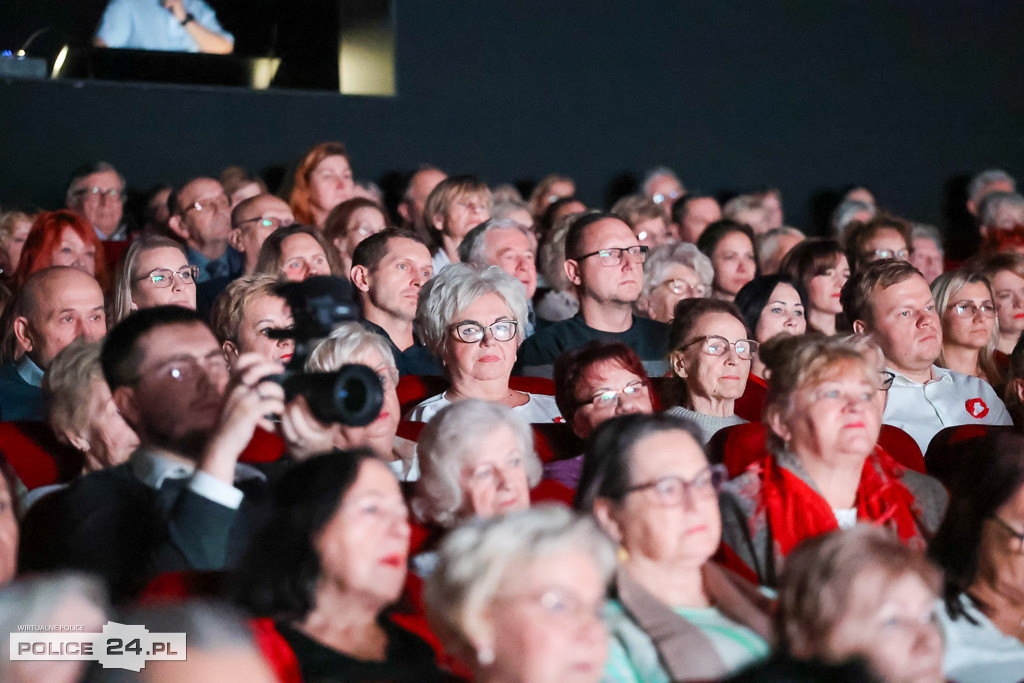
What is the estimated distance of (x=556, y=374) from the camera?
2586 mm

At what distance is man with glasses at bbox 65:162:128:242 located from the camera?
15.0ft

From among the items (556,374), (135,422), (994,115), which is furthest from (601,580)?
(994,115)

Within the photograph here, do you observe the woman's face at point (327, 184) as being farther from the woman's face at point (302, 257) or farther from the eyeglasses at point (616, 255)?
the eyeglasses at point (616, 255)

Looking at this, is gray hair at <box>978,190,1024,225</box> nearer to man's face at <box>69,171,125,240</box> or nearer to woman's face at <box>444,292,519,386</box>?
woman's face at <box>444,292,519,386</box>

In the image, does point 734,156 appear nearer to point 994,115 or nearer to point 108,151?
point 994,115

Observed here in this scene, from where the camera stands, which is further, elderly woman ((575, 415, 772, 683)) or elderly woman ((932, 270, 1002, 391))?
elderly woman ((932, 270, 1002, 391))

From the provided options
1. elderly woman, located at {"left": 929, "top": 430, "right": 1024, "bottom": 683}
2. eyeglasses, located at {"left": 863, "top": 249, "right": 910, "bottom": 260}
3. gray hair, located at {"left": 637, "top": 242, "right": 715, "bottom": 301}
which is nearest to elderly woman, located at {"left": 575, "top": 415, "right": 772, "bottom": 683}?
elderly woman, located at {"left": 929, "top": 430, "right": 1024, "bottom": 683}

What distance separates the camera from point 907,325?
3029 millimetres

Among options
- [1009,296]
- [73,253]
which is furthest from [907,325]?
[73,253]

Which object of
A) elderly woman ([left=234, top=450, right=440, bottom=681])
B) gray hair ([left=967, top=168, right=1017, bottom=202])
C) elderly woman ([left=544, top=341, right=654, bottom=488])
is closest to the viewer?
elderly woman ([left=234, top=450, right=440, bottom=681])

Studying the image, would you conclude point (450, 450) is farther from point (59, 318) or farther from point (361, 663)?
point (59, 318)

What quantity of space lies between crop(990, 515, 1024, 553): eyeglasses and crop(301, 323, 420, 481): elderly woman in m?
1.09

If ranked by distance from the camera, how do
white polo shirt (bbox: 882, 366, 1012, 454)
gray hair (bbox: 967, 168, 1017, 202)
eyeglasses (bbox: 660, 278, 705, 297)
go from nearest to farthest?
1. white polo shirt (bbox: 882, 366, 1012, 454)
2. eyeglasses (bbox: 660, 278, 705, 297)
3. gray hair (bbox: 967, 168, 1017, 202)

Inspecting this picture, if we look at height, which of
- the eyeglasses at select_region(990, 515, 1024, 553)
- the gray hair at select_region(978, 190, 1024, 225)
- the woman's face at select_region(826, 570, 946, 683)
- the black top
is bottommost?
the black top
